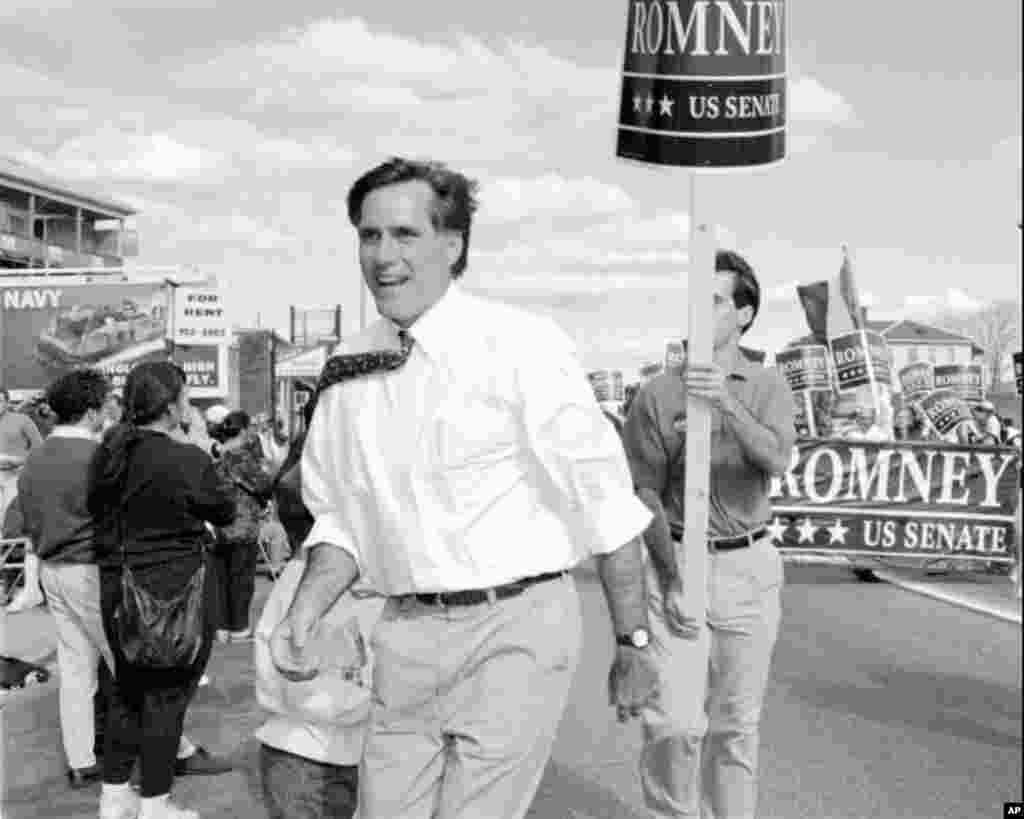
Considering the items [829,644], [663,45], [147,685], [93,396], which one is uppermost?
[663,45]

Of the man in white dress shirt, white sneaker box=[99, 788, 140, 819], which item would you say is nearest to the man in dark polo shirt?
the man in white dress shirt

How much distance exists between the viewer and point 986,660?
9.16 meters

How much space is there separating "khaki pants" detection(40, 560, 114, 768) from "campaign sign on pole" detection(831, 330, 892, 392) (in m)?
15.8

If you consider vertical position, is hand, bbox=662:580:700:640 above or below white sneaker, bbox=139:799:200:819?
above

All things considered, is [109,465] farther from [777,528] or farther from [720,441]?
[777,528]

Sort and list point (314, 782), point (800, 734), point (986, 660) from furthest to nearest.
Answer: point (986, 660), point (800, 734), point (314, 782)

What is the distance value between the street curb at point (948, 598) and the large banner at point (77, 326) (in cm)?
754

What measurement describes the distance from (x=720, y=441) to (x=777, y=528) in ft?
33.6

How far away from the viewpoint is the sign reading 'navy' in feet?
12.1

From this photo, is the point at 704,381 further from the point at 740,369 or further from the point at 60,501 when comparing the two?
the point at 60,501

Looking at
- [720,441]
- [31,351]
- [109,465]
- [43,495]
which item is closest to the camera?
[720,441]

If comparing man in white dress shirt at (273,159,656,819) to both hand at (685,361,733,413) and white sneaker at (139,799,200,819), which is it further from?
white sneaker at (139,799,200,819)

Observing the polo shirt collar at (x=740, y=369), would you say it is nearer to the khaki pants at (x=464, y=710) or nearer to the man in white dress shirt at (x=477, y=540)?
the man in white dress shirt at (x=477, y=540)

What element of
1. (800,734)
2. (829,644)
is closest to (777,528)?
(829,644)
